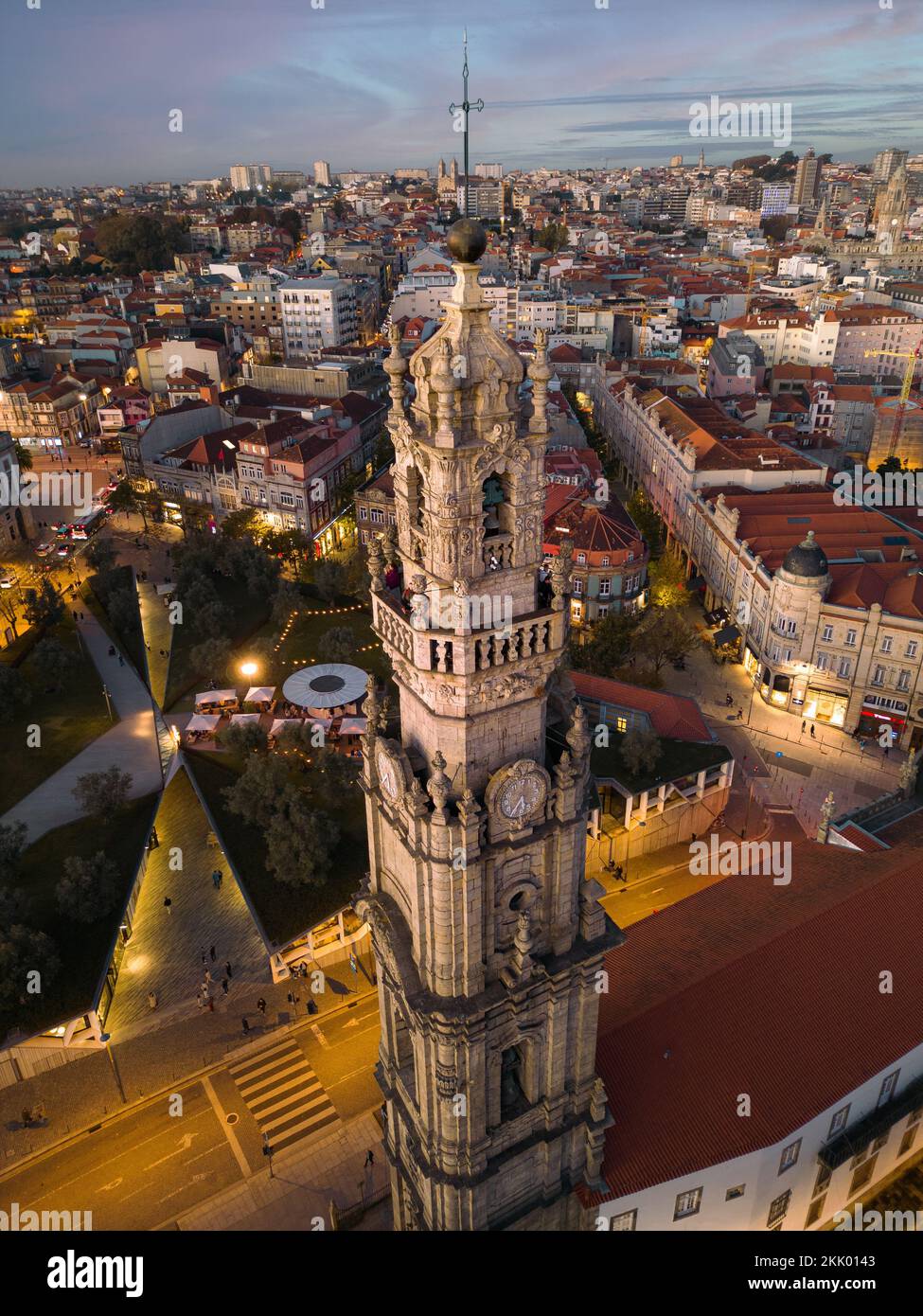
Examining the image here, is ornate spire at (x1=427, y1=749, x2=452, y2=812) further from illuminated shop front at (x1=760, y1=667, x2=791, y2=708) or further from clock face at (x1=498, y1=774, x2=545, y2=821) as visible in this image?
illuminated shop front at (x1=760, y1=667, x2=791, y2=708)

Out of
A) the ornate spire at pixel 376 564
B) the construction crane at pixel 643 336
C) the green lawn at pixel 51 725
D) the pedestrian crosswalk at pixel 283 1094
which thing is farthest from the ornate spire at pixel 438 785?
the construction crane at pixel 643 336

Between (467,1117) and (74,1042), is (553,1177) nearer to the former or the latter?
(467,1117)

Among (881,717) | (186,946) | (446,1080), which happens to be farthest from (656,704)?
(446,1080)

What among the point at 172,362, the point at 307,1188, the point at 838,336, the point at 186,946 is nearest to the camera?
the point at 307,1188

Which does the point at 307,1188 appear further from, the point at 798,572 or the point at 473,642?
the point at 798,572

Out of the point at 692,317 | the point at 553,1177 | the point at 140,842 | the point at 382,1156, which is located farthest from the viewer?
the point at 692,317

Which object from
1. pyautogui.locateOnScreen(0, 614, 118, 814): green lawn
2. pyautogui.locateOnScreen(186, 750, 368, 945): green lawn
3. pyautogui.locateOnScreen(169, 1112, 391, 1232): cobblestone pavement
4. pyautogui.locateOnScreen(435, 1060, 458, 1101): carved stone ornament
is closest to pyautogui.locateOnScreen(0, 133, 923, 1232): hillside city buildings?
pyautogui.locateOnScreen(435, 1060, 458, 1101): carved stone ornament

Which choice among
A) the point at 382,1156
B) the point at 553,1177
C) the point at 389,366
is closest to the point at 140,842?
the point at 382,1156
